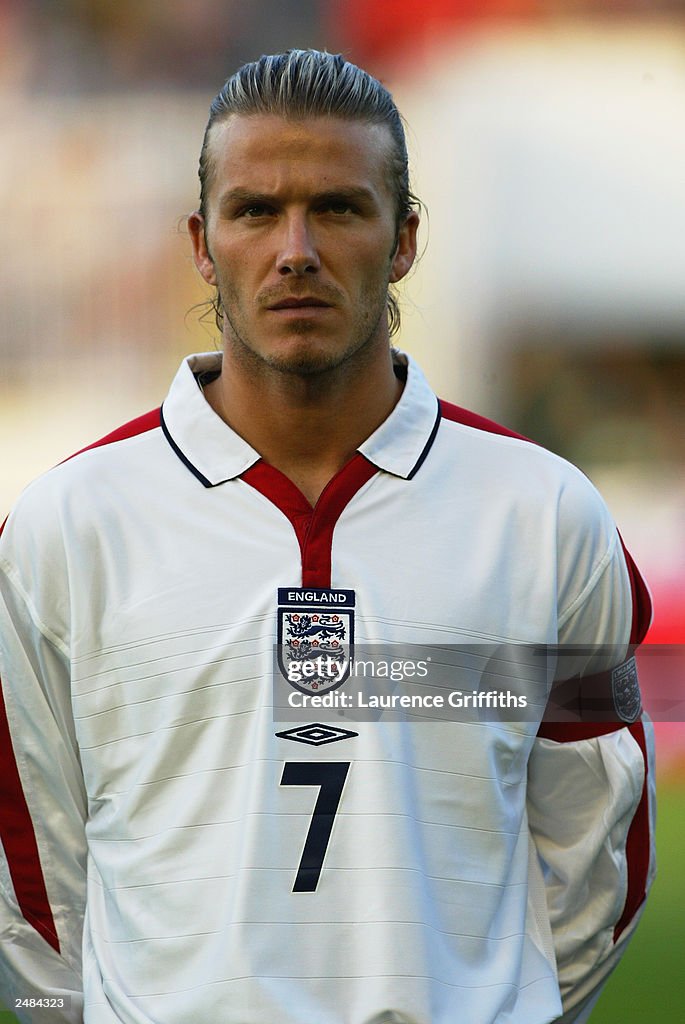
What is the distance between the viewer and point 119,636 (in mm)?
1155

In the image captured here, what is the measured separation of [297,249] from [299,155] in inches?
3.7

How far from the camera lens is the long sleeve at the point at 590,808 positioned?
49.6 inches

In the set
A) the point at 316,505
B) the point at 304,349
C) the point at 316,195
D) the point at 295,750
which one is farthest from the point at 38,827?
the point at 316,195

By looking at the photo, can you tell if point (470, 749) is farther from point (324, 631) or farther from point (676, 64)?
point (676, 64)

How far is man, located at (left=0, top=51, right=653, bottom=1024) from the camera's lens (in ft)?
3.58

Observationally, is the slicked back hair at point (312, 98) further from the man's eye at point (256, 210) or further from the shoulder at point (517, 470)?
the shoulder at point (517, 470)

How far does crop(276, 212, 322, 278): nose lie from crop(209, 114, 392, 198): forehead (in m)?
0.03

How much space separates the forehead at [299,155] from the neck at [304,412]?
0.15 meters

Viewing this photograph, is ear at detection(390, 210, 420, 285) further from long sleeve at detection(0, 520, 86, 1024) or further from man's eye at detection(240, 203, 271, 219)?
long sleeve at detection(0, 520, 86, 1024)

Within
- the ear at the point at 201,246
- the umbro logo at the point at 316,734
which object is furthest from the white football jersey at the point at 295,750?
the ear at the point at 201,246

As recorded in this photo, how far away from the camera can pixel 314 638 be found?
114 centimetres

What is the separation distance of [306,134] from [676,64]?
2.54 m

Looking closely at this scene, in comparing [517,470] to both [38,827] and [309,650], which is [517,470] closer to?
[309,650]

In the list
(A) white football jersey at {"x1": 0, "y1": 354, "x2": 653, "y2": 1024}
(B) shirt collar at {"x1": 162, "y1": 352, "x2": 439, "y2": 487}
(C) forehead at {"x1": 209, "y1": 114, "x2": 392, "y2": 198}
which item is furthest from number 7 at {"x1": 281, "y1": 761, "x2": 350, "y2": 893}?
(C) forehead at {"x1": 209, "y1": 114, "x2": 392, "y2": 198}
